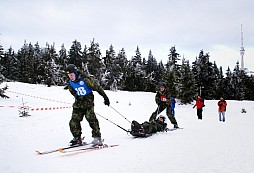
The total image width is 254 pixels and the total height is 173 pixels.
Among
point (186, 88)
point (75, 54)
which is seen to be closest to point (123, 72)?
point (75, 54)

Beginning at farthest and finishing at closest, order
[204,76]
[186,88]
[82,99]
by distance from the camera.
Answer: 1. [204,76]
2. [186,88]
3. [82,99]

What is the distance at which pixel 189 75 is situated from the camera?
117 ft

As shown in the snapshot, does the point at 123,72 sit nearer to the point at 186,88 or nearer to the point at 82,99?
the point at 186,88

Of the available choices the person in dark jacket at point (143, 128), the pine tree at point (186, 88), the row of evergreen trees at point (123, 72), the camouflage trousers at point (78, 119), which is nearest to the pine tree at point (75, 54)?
the row of evergreen trees at point (123, 72)

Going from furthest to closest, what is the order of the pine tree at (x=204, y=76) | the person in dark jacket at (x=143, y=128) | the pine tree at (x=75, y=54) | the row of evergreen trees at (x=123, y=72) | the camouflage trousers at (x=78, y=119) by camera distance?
the pine tree at (x=75, y=54), the pine tree at (x=204, y=76), the row of evergreen trees at (x=123, y=72), the person in dark jacket at (x=143, y=128), the camouflage trousers at (x=78, y=119)

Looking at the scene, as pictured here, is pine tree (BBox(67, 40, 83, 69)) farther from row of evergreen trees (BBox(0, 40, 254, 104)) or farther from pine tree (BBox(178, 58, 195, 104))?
pine tree (BBox(178, 58, 195, 104))

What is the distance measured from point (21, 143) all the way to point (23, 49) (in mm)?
73406

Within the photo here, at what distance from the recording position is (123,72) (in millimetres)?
66875

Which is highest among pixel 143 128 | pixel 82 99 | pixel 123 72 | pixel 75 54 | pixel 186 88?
pixel 75 54

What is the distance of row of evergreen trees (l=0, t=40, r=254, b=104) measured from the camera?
47600 mm

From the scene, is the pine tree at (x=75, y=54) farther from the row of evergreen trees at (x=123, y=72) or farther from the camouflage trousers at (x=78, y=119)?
the camouflage trousers at (x=78, y=119)

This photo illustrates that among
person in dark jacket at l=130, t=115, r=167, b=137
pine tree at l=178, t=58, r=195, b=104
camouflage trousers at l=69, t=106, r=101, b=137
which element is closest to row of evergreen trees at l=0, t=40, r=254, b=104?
pine tree at l=178, t=58, r=195, b=104

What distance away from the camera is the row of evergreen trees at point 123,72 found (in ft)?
156

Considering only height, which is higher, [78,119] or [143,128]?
[78,119]
